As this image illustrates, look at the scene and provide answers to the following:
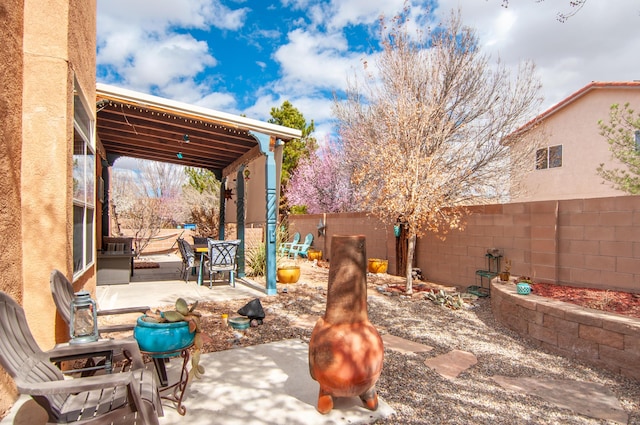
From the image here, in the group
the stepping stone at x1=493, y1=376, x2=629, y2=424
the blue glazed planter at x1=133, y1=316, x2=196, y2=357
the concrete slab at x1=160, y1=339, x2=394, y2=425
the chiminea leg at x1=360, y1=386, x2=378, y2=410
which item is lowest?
the stepping stone at x1=493, y1=376, x2=629, y2=424

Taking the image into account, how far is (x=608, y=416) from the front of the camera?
8.50ft

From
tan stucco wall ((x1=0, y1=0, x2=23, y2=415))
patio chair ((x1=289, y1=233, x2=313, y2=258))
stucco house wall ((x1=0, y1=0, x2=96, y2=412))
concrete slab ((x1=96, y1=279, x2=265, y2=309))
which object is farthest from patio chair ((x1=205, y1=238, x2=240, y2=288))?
patio chair ((x1=289, y1=233, x2=313, y2=258))

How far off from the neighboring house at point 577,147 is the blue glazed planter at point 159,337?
12048 millimetres

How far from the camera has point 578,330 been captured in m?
3.71

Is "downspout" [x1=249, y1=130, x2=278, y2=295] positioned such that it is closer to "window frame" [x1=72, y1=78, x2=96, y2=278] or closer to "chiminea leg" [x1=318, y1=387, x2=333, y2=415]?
"window frame" [x1=72, y1=78, x2=96, y2=278]

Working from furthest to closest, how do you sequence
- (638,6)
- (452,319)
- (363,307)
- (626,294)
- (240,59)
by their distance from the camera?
(240,59) → (452,319) → (626,294) → (638,6) → (363,307)

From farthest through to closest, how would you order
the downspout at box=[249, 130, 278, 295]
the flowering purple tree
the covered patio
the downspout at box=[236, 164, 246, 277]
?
the flowering purple tree → the downspout at box=[236, 164, 246, 277] → the downspout at box=[249, 130, 278, 295] → the covered patio

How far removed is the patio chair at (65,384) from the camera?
1.58 meters

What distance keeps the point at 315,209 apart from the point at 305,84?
20.3ft

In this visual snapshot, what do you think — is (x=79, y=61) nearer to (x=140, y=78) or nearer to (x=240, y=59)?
(x=240, y=59)

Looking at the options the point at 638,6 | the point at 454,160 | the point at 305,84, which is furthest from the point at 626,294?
the point at 305,84

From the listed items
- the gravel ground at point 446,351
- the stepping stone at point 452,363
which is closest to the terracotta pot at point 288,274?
the gravel ground at point 446,351

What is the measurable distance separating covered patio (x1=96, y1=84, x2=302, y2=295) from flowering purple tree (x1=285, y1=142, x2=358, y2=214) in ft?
24.6

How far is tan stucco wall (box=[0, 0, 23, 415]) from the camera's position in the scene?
235cm
